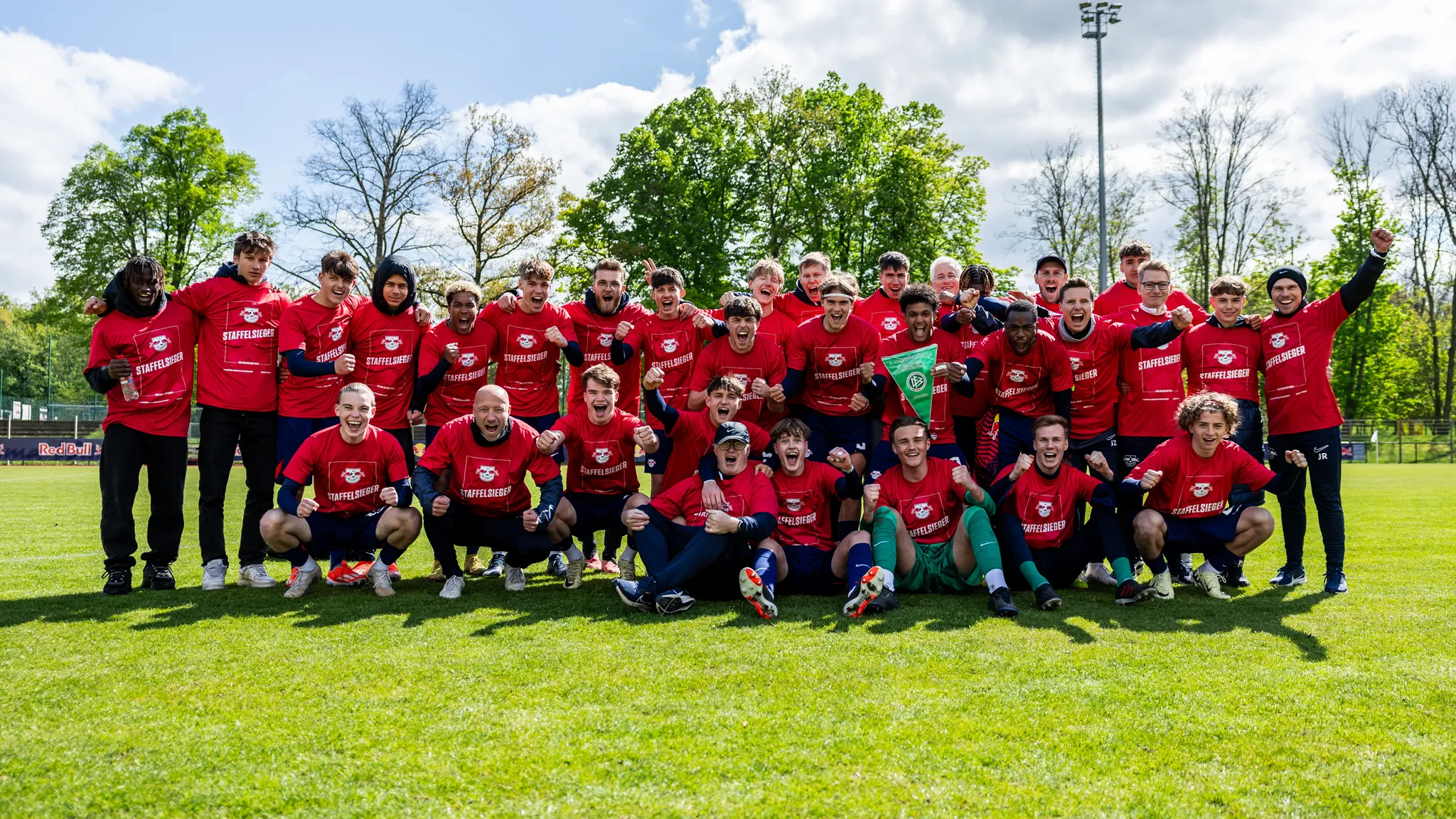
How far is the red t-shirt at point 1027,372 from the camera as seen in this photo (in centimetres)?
652

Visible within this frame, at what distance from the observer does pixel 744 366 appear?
272 inches

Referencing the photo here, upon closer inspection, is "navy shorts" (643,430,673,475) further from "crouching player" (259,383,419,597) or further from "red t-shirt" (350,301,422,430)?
"red t-shirt" (350,301,422,430)

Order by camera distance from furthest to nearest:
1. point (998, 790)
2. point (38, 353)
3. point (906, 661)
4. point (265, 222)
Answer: point (38, 353), point (265, 222), point (906, 661), point (998, 790)

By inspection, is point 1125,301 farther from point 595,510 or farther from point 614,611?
point 614,611

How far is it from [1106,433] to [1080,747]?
439 centimetres

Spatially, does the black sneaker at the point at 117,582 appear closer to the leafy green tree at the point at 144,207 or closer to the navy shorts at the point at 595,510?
the navy shorts at the point at 595,510

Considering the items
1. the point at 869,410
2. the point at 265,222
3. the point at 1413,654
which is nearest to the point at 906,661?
the point at 1413,654

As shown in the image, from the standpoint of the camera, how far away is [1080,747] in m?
3.12

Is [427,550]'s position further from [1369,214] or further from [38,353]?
[38,353]

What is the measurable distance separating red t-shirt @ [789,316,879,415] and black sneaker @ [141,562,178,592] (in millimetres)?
4654

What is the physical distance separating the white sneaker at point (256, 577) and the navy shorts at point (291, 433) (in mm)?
695

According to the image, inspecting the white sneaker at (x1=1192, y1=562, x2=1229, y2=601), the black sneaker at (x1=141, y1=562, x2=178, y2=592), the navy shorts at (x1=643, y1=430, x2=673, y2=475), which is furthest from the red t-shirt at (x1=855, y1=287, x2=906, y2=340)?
the black sneaker at (x1=141, y1=562, x2=178, y2=592)

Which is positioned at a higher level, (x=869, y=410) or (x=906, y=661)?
(x=869, y=410)

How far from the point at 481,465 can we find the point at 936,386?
3.30m
